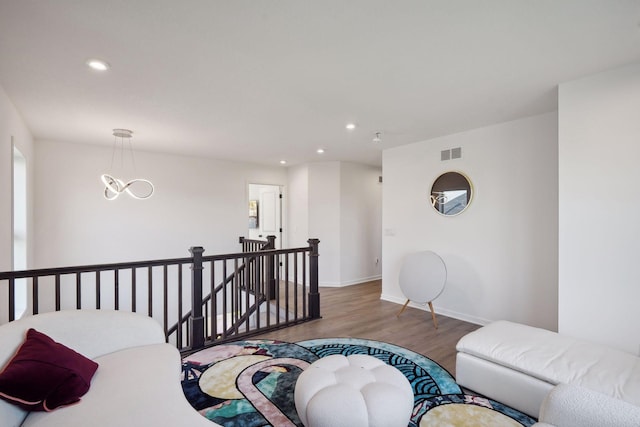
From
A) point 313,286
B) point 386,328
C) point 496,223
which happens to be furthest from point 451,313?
point 313,286

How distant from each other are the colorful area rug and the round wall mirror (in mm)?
2089

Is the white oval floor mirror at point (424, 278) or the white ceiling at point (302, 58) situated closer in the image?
the white ceiling at point (302, 58)

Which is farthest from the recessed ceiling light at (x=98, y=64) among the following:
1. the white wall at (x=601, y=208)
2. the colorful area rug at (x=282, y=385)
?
the white wall at (x=601, y=208)

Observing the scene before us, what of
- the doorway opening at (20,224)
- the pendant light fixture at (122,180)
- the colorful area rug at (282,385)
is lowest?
the colorful area rug at (282,385)

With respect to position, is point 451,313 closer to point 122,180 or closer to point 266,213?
point 266,213

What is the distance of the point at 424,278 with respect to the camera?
3.87 metres

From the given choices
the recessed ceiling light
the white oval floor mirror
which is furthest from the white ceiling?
the white oval floor mirror

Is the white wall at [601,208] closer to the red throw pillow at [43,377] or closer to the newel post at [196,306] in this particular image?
the newel post at [196,306]

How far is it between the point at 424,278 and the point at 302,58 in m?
2.93

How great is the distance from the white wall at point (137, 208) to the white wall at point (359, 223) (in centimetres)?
182

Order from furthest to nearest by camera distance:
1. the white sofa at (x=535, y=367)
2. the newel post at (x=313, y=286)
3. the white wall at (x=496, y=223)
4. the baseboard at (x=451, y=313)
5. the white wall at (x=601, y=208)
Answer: the newel post at (x=313, y=286), the baseboard at (x=451, y=313), the white wall at (x=496, y=223), the white wall at (x=601, y=208), the white sofa at (x=535, y=367)

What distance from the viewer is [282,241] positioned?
6.96m

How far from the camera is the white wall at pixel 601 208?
7.77 ft

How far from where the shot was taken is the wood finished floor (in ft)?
10.6
